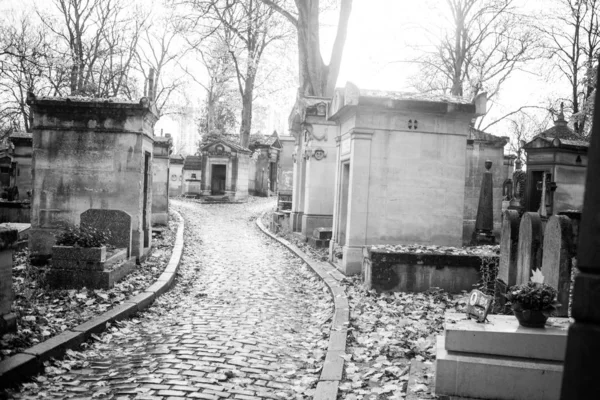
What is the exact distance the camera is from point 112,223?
925 centimetres

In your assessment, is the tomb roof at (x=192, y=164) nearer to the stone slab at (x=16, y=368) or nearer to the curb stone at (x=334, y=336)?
the curb stone at (x=334, y=336)

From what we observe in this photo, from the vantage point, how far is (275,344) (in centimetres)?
593

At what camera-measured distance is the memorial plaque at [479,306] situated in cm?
427

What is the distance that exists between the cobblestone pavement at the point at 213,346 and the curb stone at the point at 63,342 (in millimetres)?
124

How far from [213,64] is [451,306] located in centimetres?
3374

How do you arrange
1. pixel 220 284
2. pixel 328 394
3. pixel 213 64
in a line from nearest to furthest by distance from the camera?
pixel 328 394 → pixel 220 284 → pixel 213 64

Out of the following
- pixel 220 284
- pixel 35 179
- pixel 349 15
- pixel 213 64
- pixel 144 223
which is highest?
pixel 213 64

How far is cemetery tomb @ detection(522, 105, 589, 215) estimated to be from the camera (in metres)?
17.2

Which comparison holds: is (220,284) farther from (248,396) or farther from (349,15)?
(349,15)

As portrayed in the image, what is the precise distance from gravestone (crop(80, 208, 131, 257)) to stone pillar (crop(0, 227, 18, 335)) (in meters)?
4.11

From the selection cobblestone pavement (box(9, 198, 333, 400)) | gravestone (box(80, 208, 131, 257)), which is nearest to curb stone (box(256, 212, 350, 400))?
cobblestone pavement (box(9, 198, 333, 400))

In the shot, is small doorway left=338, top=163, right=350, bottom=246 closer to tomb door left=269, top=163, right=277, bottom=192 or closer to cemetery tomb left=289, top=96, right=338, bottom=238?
cemetery tomb left=289, top=96, right=338, bottom=238

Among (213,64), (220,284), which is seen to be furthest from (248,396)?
(213,64)

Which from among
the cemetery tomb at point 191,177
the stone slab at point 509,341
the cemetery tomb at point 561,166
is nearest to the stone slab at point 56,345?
the stone slab at point 509,341
